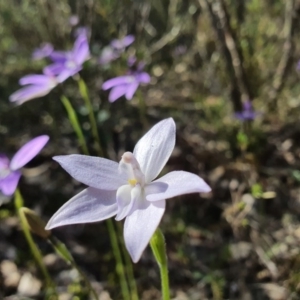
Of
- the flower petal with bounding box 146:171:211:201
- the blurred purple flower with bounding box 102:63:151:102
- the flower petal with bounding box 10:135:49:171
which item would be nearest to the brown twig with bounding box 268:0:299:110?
the blurred purple flower with bounding box 102:63:151:102

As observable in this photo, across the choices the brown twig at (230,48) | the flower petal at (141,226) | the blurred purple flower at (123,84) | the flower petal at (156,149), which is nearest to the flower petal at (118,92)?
the blurred purple flower at (123,84)

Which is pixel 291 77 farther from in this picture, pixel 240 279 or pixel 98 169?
pixel 98 169

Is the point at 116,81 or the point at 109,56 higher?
the point at 116,81

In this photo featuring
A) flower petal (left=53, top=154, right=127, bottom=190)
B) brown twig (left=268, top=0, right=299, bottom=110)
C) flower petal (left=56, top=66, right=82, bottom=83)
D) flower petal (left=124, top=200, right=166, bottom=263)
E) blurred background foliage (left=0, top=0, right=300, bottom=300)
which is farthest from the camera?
brown twig (left=268, top=0, right=299, bottom=110)

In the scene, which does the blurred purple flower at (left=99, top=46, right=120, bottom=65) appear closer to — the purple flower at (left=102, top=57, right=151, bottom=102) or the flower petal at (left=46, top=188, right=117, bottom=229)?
the purple flower at (left=102, top=57, right=151, bottom=102)

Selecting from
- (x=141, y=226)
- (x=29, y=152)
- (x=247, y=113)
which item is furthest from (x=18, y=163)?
(x=247, y=113)

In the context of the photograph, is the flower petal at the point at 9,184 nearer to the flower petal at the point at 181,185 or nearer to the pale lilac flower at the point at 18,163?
the pale lilac flower at the point at 18,163

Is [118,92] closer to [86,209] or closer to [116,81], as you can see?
[116,81]
